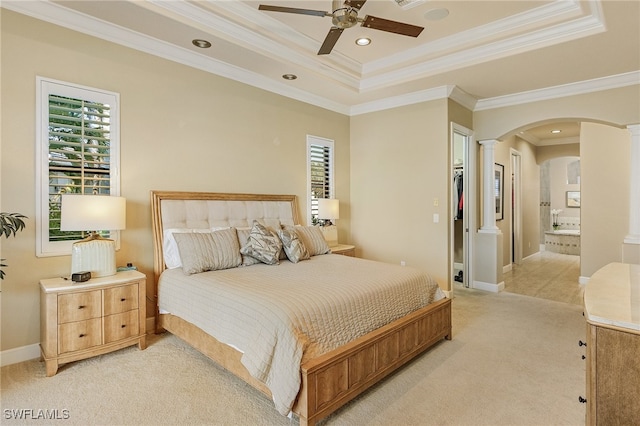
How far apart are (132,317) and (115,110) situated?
1.89 metres

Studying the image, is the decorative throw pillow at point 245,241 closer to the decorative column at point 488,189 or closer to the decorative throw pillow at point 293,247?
the decorative throw pillow at point 293,247

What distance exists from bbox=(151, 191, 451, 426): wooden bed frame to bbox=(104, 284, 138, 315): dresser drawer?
38 centimetres

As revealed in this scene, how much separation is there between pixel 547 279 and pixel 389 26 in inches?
212

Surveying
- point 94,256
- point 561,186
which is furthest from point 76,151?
point 561,186

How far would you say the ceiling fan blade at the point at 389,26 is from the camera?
2.65 metres

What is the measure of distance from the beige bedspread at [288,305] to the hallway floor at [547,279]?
2799mm

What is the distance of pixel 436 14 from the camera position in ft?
10.6

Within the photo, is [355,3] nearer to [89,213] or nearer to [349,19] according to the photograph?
[349,19]

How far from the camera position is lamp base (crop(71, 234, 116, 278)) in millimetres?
2727

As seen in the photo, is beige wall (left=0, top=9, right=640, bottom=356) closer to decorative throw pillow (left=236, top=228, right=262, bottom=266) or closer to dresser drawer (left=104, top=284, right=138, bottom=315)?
dresser drawer (left=104, top=284, right=138, bottom=315)

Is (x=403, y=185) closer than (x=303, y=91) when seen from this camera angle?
No

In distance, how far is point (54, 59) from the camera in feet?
9.34

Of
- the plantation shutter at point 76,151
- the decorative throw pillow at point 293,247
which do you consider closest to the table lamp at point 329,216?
the decorative throw pillow at point 293,247

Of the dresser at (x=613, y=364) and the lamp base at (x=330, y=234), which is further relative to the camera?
the lamp base at (x=330, y=234)
